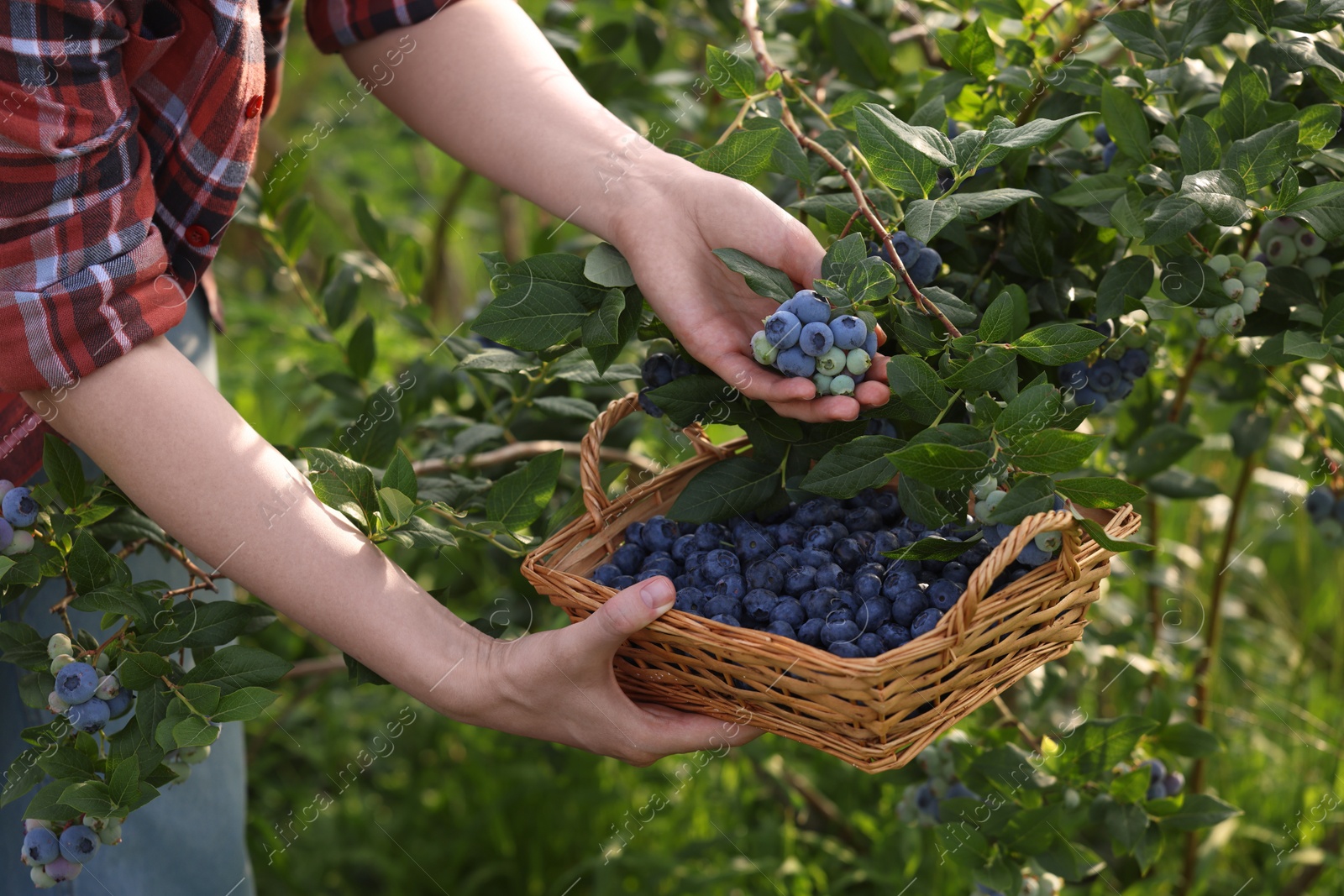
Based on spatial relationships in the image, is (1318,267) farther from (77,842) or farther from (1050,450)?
(77,842)

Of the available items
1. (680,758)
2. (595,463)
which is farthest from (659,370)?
(680,758)

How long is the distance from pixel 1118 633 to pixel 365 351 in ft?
3.80

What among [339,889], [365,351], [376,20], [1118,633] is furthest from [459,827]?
[376,20]

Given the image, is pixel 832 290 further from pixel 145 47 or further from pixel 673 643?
pixel 145 47

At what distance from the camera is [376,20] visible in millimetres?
1068

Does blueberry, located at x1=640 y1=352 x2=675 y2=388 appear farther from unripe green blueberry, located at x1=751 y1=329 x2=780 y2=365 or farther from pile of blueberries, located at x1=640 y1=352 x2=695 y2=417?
unripe green blueberry, located at x1=751 y1=329 x2=780 y2=365

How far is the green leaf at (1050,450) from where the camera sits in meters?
0.75

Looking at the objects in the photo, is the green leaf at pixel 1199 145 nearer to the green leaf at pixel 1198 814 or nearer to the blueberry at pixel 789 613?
the blueberry at pixel 789 613

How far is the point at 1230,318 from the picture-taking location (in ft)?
2.96

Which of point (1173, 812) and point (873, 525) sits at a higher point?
point (873, 525)

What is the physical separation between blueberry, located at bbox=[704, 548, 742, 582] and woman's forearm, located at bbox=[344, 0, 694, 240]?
0.31m

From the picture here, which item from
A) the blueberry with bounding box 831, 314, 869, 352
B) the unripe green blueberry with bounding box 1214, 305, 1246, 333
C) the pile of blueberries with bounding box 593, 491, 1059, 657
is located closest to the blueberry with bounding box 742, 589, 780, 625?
the pile of blueberries with bounding box 593, 491, 1059, 657

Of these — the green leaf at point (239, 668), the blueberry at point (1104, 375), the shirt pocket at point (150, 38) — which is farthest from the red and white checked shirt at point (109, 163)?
the blueberry at point (1104, 375)

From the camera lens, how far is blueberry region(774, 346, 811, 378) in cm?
82
